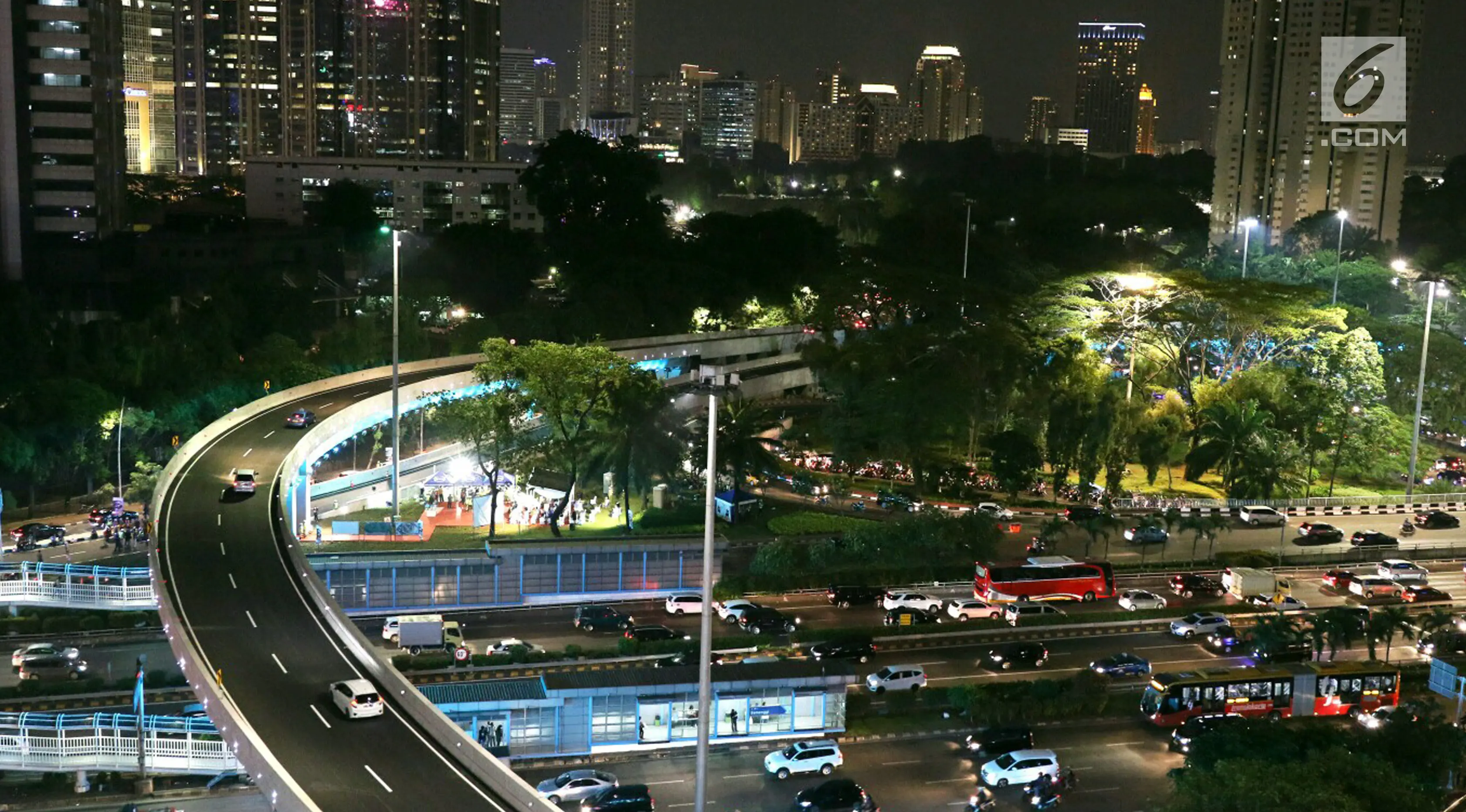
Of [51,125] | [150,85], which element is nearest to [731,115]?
[150,85]

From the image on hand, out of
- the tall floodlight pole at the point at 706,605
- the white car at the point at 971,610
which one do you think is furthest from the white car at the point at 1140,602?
the tall floodlight pole at the point at 706,605

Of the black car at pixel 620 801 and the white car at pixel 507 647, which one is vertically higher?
the white car at pixel 507 647

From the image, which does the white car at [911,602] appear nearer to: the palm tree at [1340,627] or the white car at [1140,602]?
the white car at [1140,602]

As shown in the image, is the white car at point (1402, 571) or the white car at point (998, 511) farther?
the white car at point (998, 511)

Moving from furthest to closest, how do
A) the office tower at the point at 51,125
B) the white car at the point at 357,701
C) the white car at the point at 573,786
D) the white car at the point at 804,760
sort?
the office tower at the point at 51,125, the white car at the point at 804,760, the white car at the point at 573,786, the white car at the point at 357,701

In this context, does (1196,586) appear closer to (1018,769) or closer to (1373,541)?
(1373,541)

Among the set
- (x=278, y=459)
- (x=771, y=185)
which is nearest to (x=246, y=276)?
(x=278, y=459)
